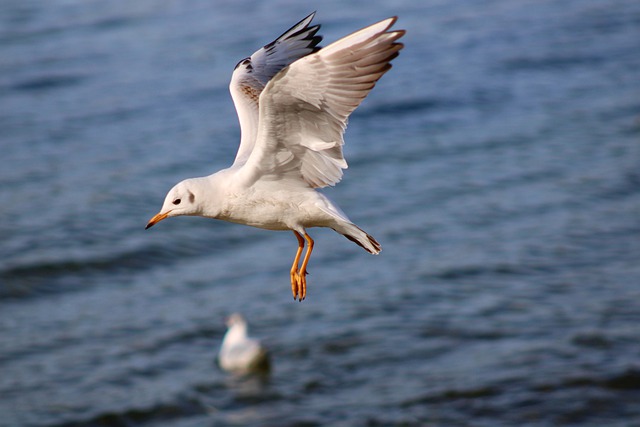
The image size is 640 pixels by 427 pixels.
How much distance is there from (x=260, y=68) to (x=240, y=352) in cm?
925

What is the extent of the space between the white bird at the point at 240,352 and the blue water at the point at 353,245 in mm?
257

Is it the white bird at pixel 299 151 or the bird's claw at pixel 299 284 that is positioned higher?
the white bird at pixel 299 151

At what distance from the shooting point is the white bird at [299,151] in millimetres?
6164

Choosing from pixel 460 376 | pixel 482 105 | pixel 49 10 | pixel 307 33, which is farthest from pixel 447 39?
pixel 307 33

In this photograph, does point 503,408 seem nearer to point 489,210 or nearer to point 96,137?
point 489,210

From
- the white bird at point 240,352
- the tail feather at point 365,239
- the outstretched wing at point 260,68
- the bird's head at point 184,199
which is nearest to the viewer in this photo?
the bird's head at point 184,199

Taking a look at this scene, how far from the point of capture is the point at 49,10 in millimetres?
30375

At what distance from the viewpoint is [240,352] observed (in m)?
16.5

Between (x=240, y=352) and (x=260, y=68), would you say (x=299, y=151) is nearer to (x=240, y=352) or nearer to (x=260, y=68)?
(x=260, y=68)

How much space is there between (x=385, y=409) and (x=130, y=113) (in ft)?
39.5

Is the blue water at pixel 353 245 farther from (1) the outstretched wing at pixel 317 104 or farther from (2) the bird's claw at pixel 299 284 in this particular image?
(1) the outstretched wing at pixel 317 104

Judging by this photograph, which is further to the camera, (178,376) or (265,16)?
(265,16)

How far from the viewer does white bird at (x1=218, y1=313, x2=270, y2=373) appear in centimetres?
1641

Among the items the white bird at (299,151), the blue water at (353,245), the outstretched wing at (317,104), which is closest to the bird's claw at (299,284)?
the white bird at (299,151)
